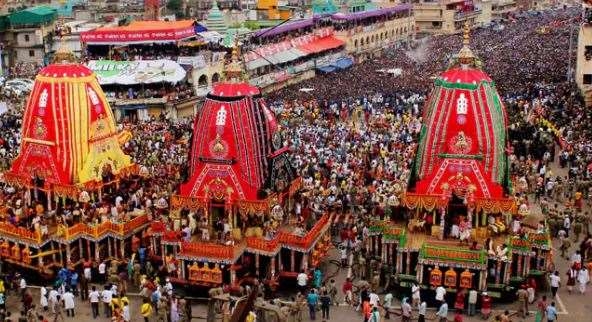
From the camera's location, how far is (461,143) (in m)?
20.6

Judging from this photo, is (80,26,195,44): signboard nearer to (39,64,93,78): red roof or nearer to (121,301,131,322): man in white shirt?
(39,64,93,78): red roof

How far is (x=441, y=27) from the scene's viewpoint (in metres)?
89.8

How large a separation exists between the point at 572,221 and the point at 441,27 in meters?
67.1

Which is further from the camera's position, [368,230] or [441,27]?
[441,27]

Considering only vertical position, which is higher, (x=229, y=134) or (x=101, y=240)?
(x=229, y=134)

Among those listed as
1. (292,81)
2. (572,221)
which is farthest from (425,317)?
(292,81)

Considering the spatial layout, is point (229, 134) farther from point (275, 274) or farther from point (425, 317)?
point (425, 317)

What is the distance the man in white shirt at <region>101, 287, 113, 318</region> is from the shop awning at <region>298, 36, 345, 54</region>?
42.8 meters

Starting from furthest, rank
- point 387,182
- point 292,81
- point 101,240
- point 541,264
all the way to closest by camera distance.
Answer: point 292,81 < point 387,182 < point 101,240 < point 541,264

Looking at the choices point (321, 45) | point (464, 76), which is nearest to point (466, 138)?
point (464, 76)

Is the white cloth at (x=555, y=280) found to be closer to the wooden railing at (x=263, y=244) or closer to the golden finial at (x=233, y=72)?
the wooden railing at (x=263, y=244)

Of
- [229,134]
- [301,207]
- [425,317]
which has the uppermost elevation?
[229,134]

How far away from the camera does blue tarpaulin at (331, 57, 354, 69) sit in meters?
63.7

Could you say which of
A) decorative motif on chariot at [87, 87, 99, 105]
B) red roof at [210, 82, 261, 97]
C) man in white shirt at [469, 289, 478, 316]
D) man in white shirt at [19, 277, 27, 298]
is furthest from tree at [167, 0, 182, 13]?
man in white shirt at [469, 289, 478, 316]
